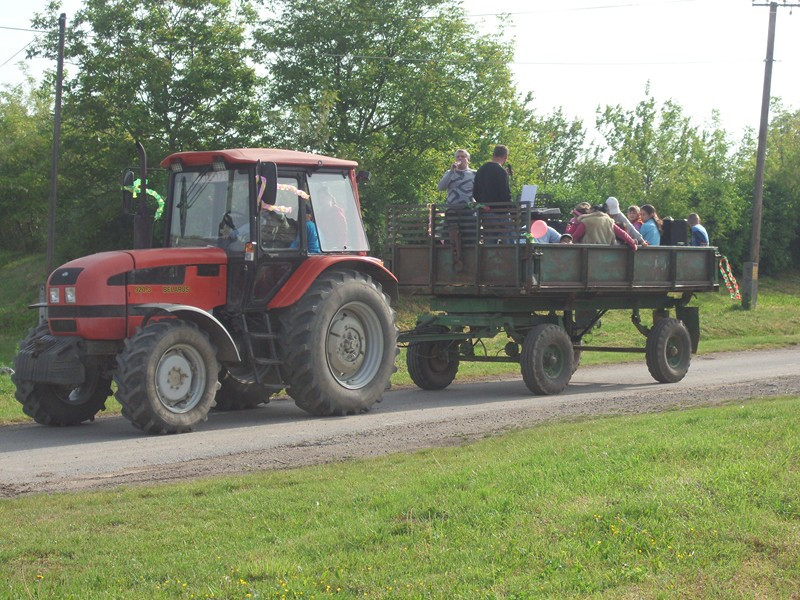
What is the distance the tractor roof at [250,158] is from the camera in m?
12.2

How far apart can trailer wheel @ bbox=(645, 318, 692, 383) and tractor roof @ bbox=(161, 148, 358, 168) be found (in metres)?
5.81

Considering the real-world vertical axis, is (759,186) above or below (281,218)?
above

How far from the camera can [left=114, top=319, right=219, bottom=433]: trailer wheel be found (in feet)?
35.6

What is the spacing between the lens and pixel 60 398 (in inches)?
474

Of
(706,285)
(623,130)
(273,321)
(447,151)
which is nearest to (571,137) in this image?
(623,130)

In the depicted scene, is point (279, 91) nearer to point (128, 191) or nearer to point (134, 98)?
point (134, 98)

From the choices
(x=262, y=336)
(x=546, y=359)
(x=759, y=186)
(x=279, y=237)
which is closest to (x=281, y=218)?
(x=279, y=237)

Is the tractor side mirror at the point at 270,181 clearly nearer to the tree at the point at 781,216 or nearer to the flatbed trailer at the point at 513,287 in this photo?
the flatbed trailer at the point at 513,287

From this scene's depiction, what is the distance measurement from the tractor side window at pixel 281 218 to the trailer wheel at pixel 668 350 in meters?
6.28

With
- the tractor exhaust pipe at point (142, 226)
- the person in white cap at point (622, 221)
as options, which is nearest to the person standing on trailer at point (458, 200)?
the person in white cap at point (622, 221)

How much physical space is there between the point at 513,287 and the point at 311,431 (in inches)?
151

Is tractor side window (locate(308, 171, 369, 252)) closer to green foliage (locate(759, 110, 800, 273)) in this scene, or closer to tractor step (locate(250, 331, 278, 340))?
tractor step (locate(250, 331, 278, 340))

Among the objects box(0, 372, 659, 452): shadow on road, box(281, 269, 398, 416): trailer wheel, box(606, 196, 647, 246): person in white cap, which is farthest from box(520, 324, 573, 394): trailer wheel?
box(281, 269, 398, 416): trailer wheel

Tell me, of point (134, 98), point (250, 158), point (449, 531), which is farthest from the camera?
point (134, 98)
